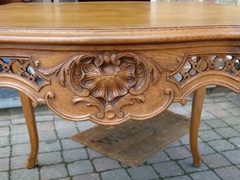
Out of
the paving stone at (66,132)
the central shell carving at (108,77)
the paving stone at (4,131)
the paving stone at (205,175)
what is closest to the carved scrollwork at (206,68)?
the central shell carving at (108,77)

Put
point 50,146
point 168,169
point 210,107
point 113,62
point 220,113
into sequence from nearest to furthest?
point 113,62, point 168,169, point 50,146, point 220,113, point 210,107

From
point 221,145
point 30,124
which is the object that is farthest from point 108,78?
point 221,145

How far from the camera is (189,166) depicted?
1.67m

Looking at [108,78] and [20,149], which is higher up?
[108,78]

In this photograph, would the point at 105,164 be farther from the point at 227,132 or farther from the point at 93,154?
the point at 227,132

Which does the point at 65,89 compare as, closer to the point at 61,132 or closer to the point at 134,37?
the point at 134,37

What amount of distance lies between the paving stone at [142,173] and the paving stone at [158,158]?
0.20 ft

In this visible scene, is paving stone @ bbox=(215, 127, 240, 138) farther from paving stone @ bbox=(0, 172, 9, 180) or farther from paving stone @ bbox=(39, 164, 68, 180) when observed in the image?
paving stone @ bbox=(0, 172, 9, 180)

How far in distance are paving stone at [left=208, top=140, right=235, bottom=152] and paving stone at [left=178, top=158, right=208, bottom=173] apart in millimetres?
215

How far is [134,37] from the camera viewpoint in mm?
792

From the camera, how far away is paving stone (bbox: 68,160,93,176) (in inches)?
63.7

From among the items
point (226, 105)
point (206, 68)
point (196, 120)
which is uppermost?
point (206, 68)

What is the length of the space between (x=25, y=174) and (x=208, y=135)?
1134 millimetres

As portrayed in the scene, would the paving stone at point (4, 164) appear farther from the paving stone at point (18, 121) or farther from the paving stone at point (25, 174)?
the paving stone at point (18, 121)
